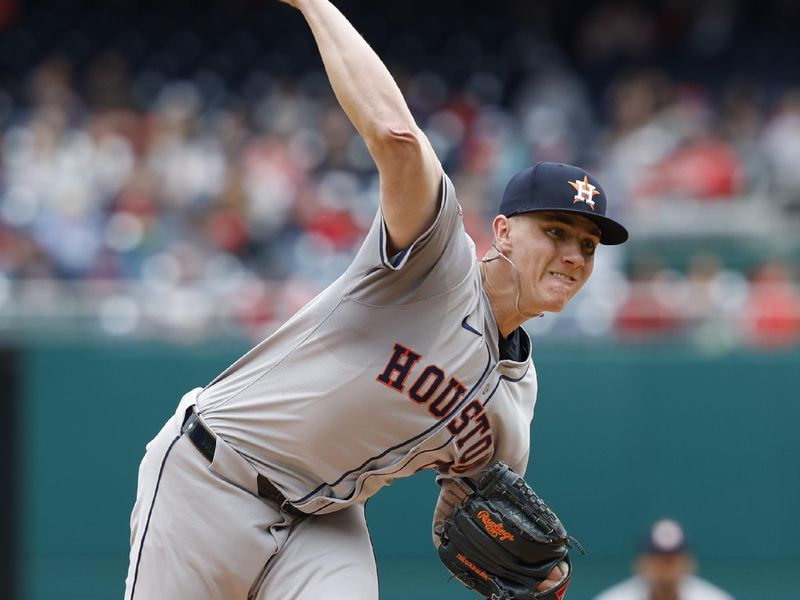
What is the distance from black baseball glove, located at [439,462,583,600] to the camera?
3.50 metres

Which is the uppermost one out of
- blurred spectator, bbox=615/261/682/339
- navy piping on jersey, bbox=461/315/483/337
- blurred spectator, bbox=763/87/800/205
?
blurred spectator, bbox=763/87/800/205

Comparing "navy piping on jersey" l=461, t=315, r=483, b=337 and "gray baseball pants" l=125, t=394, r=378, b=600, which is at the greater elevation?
"navy piping on jersey" l=461, t=315, r=483, b=337

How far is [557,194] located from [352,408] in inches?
28.0

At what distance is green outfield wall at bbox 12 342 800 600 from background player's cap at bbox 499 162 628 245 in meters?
4.10

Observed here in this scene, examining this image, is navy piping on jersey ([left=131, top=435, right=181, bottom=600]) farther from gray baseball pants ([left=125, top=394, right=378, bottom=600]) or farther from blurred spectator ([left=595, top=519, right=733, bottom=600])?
blurred spectator ([left=595, top=519, right=733, bottom=600])

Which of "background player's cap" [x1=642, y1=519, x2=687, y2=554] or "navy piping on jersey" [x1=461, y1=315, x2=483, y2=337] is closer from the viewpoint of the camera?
"navy piping on jersey" [x1=461, y1=315, x2=483, y2=337]

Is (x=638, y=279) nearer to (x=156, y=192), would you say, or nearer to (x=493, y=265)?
(x=156, y=192)

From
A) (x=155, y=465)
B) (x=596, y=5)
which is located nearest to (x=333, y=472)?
(x=155, y=465)

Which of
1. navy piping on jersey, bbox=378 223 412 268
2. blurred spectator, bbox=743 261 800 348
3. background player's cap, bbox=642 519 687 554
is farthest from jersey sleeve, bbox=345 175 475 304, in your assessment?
blurred spectator, bbox=743 261 800 348

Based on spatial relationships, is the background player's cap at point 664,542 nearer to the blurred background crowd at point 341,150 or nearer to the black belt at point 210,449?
the blurred background crowd at point 341,150

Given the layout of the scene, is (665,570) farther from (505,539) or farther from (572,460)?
(505,539)

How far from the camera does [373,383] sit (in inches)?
128

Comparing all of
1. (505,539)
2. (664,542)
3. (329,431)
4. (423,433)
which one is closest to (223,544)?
(329,431)

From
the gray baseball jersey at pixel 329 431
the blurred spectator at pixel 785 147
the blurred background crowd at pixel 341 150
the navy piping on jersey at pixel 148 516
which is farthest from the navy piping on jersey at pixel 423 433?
the blurred spectator at pixel 785 147
